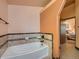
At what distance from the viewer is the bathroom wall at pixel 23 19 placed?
4.54 meters

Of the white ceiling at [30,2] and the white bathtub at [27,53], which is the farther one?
the white ceiling at [30,2]

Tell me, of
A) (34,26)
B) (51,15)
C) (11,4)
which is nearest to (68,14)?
(34,26)

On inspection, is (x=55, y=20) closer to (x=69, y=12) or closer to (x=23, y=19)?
(x=23, y=19)

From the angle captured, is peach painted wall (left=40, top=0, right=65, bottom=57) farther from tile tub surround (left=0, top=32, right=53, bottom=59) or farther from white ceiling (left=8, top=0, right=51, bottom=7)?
white ceiling (left=8, top=0, right=51, bottom=7)

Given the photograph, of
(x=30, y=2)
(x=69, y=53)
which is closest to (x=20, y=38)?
(x=30, y=2)

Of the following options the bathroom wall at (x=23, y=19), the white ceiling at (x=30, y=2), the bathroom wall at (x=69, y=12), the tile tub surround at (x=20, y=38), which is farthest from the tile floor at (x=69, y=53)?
the white ceiling at (x=30, y=2)

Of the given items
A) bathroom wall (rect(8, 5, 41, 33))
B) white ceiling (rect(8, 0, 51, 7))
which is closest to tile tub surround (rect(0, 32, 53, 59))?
bathroom wall (rect(8, 5, 41, 33))

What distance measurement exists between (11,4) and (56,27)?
86.6 inches

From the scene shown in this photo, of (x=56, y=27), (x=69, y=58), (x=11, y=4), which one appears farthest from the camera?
(x=11, y=4)

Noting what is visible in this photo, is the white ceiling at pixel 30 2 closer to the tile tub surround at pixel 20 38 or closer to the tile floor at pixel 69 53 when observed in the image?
the tile tub surround at pixel 20 38

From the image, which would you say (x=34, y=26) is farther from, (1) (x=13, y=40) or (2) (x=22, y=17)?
(1) (x=13, y=40)

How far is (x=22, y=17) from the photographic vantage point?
4.69 meters

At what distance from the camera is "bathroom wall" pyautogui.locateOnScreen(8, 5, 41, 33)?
454cm

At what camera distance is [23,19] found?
4.72 meters
